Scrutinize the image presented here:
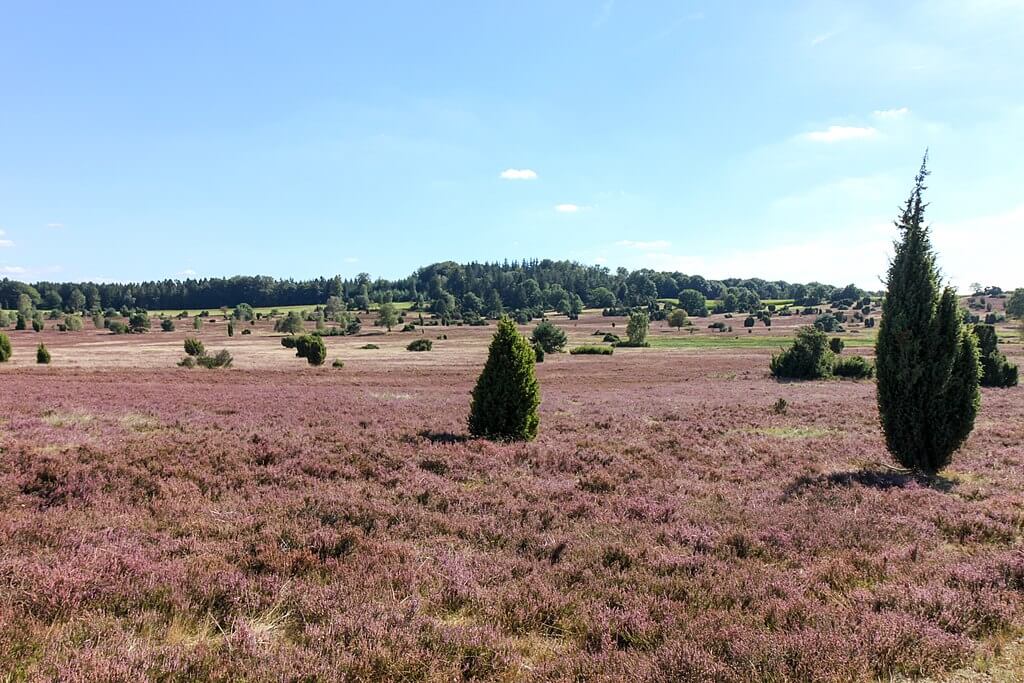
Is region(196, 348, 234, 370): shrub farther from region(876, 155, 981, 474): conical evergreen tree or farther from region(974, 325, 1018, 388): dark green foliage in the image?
region(974, 325, 1018, 388): dark green foliage

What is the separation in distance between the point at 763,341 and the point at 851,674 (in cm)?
10311

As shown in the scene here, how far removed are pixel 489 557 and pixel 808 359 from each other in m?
49.5

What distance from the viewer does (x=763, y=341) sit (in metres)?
98.1

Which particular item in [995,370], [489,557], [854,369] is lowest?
[854,369]

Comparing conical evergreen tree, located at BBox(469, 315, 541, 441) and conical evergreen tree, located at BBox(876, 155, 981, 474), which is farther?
conical evergreen tree, located at BBox(469, 315, 541, 441)

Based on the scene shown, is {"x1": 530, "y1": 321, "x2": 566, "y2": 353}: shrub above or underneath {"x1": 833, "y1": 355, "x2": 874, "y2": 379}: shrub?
above

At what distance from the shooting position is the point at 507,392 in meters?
16.0

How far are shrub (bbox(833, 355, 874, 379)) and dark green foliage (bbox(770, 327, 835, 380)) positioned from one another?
1398mm

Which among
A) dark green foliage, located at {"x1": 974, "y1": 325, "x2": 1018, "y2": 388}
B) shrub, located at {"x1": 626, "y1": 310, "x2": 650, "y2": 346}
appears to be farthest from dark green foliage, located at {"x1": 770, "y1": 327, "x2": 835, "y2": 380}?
shrub, located at {"x1": 626, "y1": 310, "x2": 650, "y2": 346}

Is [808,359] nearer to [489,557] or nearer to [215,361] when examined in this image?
[489,557]

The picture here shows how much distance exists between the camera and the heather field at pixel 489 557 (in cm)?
455

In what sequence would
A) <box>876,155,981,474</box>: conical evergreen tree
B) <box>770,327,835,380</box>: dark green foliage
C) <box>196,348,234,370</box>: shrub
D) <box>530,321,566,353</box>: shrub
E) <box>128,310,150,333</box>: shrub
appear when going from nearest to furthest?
<box>876,155,981,474</box>: conical evergreen tree → <box>770,327,835,380</box>: dark green foliage → <box>196,348,234,370</box>: shrub → <box>530,321,566,353</box>: shrub → <box>128,310,150,333</box>: shrub

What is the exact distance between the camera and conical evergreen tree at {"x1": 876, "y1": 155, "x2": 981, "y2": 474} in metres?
12.6

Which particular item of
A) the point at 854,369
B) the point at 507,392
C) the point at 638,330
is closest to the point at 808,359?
the point at 854,369
